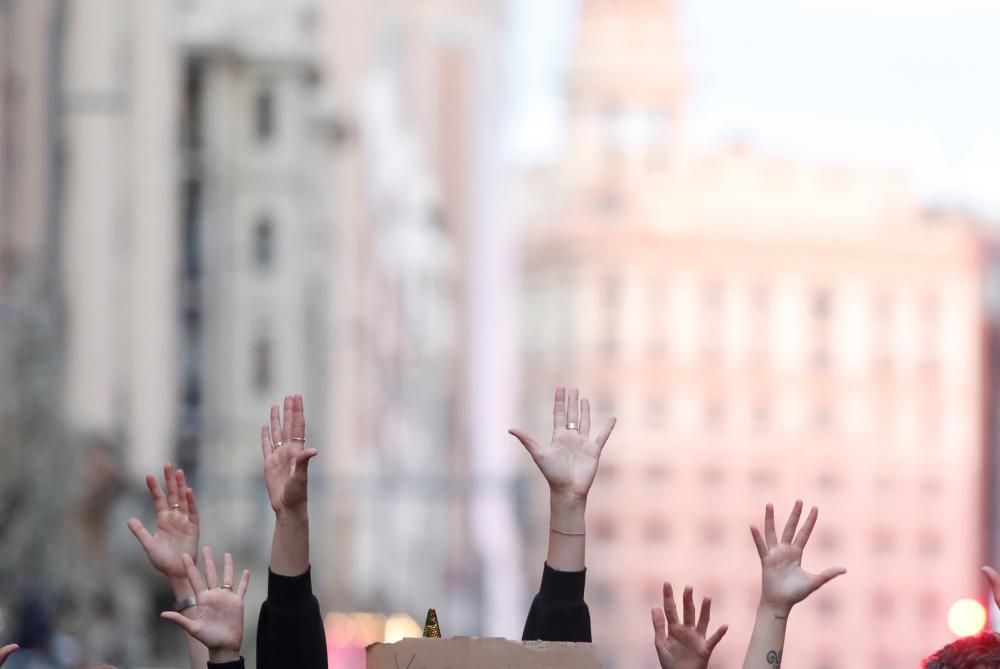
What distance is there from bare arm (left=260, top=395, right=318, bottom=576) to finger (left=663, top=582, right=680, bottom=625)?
2.46 ft

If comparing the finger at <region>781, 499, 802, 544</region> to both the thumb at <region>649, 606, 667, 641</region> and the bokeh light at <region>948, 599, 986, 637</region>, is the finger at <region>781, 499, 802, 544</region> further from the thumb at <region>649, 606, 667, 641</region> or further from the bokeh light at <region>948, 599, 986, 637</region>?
the bokeh light at <region>948, 599, 986, 637</region>

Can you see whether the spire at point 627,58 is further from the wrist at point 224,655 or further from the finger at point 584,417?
the wrist at point 224,655

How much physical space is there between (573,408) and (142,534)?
992 mm

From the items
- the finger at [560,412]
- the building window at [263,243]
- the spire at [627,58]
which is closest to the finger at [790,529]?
the finger at [560,412]

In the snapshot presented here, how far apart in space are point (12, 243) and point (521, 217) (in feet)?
381

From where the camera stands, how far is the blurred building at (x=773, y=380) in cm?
12788

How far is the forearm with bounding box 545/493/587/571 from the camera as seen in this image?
16.6ft

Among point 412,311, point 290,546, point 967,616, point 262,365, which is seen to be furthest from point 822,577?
point 412,311

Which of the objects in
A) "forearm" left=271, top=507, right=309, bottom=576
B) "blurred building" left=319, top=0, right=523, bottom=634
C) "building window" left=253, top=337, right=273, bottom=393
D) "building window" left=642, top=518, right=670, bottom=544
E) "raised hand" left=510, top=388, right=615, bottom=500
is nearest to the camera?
"forearm" left=271, top=507, right=309, bottom=576

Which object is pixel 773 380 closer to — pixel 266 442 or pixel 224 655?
pixel 266 442

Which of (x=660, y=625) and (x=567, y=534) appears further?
(x=567, y=534)

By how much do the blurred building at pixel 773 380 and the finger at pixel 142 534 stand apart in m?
119

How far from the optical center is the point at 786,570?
504 cm

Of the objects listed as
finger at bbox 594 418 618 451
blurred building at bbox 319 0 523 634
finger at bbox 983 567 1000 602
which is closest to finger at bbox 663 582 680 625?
finger at bbox 594 418 618 451
